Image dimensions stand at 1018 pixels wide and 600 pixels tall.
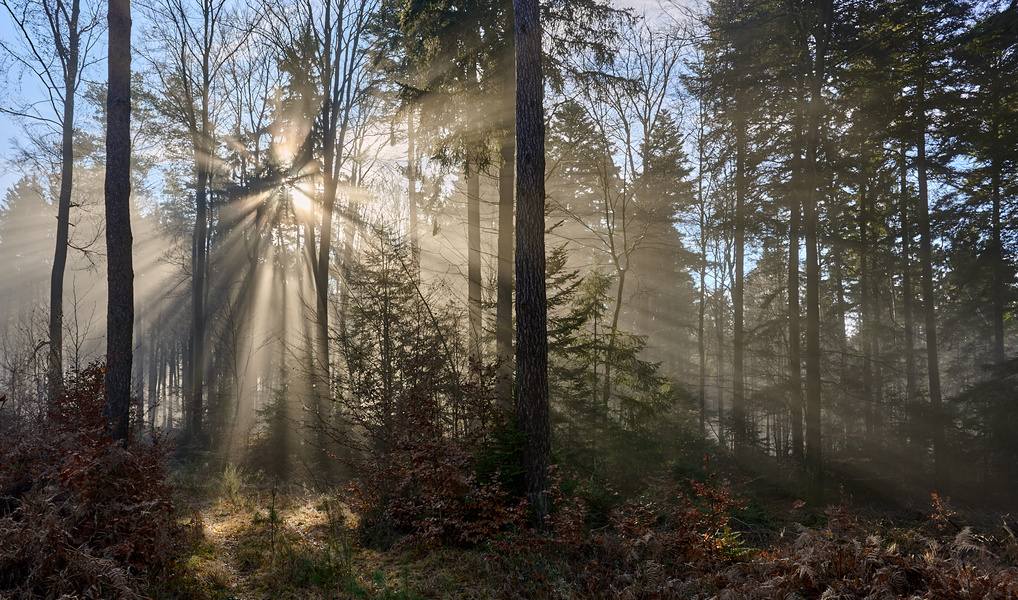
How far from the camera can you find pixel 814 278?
13703 mm

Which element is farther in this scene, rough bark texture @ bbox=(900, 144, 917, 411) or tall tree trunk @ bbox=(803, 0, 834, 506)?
rough bark texture @ bbox=(900, 144, 917, 411)

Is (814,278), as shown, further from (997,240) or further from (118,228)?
(118,228)

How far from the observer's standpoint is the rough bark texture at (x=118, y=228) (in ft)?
25.9

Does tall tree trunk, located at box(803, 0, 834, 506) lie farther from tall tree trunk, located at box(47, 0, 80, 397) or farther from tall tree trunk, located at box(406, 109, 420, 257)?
tall tree trunk, located at box(47, 0, 80, 397)

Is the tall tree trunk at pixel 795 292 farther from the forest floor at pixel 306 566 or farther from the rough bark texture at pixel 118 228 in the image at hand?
the rough bark texture at pixel 118 228

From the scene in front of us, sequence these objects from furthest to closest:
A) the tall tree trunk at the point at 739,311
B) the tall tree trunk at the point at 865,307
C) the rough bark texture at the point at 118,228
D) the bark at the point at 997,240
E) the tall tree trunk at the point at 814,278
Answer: the tall tree trunk at the point at 865,307 → the tall tree trunk at the point at 739,311 → the bark at the point at 997,240 → the tall tree trunk at the point at 814,278 → the rough bark texture at the point at 118,228

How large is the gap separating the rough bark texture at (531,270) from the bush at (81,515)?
14.5 ft

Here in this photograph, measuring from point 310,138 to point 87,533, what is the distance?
16.1 metres

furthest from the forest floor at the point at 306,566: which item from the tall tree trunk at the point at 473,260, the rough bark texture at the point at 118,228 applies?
the tall tree trunk at the point at 473,260

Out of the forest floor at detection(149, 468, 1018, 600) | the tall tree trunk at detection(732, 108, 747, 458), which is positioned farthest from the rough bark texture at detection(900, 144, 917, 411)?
the forest floor at detection(149, 468, 1018, 600)

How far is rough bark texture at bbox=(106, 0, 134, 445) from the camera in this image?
7906 mm

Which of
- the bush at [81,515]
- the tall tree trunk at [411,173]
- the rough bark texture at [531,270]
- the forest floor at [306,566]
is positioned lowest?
the forest floor at [306,566]

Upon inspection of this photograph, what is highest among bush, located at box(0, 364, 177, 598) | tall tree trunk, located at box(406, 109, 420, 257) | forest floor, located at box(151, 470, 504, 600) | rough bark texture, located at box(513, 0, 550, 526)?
tall tree trunk, located at box(406, 109, 420, 257)

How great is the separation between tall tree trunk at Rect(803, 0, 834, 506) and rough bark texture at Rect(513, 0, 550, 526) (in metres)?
10.1
